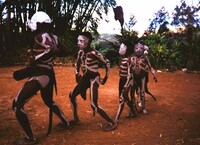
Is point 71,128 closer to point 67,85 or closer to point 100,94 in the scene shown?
point 100,94

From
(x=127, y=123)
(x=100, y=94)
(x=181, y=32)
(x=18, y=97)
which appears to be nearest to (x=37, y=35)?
(x=18, y=97)

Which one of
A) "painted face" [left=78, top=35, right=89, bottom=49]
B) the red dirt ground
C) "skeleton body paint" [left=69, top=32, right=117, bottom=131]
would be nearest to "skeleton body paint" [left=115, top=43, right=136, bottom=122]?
"skeleton body paint" [left=69, top=32, right=117, bottom=131]

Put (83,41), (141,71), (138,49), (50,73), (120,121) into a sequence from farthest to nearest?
(141,71) → (138,49) → (120,121) → (83,41) → (50,73)

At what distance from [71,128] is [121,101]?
1.06m

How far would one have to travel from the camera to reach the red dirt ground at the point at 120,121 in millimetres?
5219

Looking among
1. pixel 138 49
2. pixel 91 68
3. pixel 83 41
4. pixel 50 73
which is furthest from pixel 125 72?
pixel 50 73

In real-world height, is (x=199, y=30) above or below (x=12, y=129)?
above

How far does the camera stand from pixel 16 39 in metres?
16.6

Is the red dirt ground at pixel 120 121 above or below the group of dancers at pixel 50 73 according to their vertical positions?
below

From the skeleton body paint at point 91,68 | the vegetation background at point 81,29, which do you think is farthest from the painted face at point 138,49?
the vegetation background at point 81,29

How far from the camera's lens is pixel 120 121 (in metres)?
6.36

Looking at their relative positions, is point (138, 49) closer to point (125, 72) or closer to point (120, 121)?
point (125, 72)

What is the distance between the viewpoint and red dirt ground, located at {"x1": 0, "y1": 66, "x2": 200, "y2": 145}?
522 centimetres

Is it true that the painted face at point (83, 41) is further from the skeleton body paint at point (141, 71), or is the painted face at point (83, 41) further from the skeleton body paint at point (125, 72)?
the skeleton body paint at point (141, 71)
